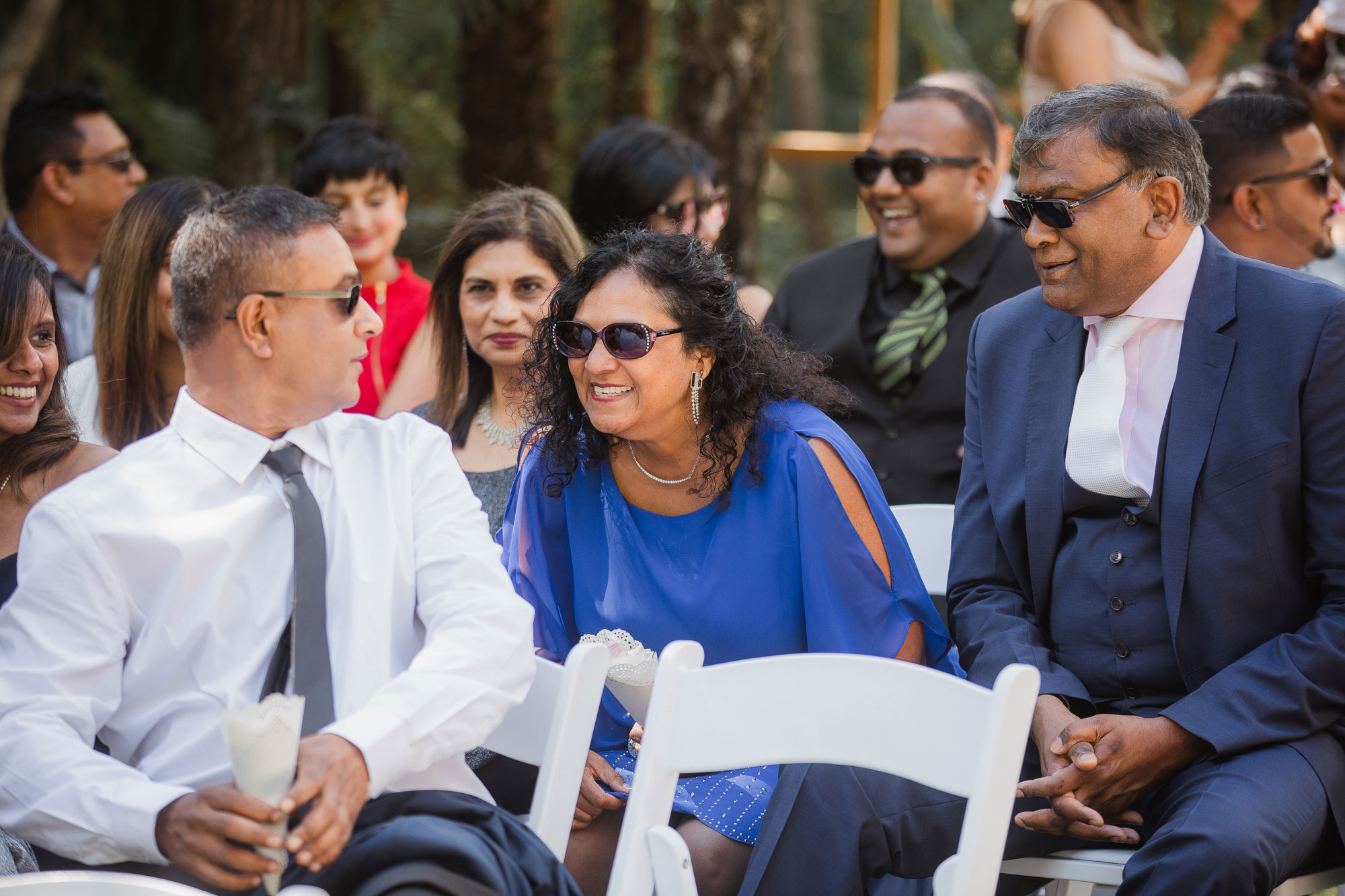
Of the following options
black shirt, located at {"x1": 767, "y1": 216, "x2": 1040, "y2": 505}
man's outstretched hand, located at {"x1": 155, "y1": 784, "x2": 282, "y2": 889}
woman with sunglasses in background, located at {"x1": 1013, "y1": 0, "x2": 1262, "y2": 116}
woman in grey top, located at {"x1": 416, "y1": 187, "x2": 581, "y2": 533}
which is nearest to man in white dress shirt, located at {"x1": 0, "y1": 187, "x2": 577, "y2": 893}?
man's outstretched hand, located at {"x1": 155, "y1": 784, "x2": 282, "y2": 889}

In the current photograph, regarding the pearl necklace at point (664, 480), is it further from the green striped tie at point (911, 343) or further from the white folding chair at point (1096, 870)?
the green striped tie at point (911, 343)

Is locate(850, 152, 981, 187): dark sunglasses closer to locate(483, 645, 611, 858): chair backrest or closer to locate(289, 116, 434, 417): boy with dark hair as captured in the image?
locate(289, 116, 434, 417): boy with dark hair

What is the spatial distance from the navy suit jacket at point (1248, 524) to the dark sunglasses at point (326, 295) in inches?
62.2

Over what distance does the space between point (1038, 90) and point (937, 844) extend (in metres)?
3.85

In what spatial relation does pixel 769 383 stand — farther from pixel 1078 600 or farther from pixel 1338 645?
pixel 1338 645

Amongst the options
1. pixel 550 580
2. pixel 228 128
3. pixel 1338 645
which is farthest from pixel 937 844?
pixel 228 128

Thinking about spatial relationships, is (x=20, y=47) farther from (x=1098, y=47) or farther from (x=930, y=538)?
(x=930, y=538)

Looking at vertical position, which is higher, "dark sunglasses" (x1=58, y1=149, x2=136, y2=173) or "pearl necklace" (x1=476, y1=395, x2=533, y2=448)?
"dark sunglasses" (x1=58, y1=149, x2=136, y2=173)

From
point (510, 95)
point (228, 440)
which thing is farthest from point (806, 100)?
point (228, 440)

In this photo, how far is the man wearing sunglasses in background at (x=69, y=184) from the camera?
16.9 ft

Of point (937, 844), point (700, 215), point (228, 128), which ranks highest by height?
point (228, 128)

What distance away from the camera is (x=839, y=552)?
2.94 meters

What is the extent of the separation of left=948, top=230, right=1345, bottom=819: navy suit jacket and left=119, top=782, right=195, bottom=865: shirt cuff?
1721 mm

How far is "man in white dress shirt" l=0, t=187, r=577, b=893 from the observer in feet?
6.99
